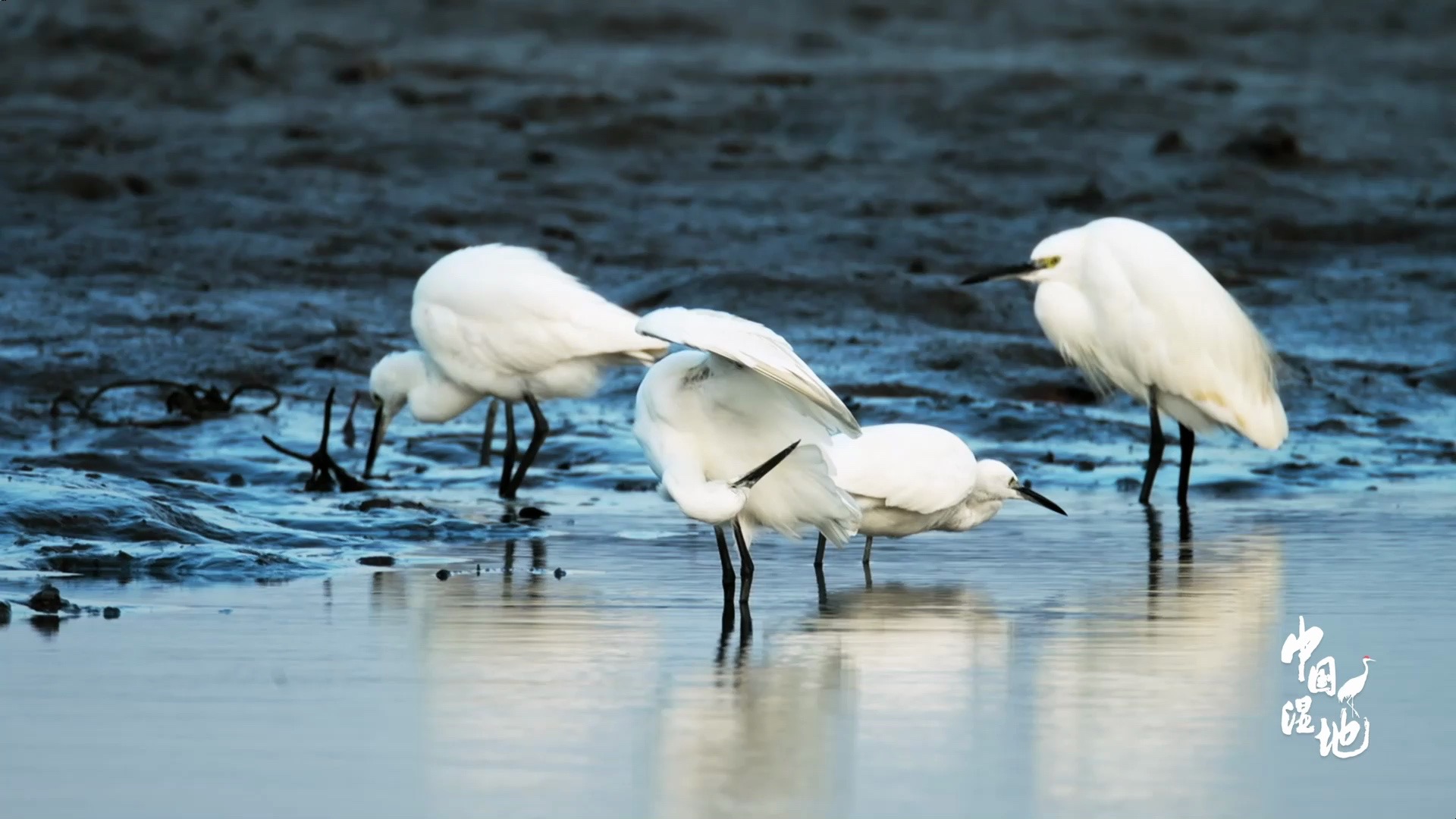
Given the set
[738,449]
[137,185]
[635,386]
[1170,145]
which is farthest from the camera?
[1170,145]

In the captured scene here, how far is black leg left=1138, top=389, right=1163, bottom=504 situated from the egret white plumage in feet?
5.93

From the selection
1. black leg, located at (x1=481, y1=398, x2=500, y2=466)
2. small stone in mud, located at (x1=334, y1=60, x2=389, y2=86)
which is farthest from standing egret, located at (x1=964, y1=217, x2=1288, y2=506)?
small stone in mud, located at (x1=334, y1=60, x2=389, y2=86)

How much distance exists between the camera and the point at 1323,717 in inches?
180

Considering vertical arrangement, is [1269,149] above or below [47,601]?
above

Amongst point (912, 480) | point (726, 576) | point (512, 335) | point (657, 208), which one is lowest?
point (726, 576)

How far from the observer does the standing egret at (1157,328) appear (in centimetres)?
966

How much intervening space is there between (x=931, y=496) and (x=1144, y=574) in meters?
0.65

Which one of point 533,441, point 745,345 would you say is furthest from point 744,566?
point 533,441

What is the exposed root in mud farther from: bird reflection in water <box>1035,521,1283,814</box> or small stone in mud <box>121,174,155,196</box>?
small stone in mud <box>121,174,155,196</box>

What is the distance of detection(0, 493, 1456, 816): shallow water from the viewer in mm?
4039

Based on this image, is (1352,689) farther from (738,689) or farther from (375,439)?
(375,439)

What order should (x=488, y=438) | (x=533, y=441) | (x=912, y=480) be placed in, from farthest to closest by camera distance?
(x=488, y=438), (x=533, y=441), (x=912, y=480)

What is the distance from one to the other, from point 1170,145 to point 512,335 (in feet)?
37.2

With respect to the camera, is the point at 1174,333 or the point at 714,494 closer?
the point at 714,494
